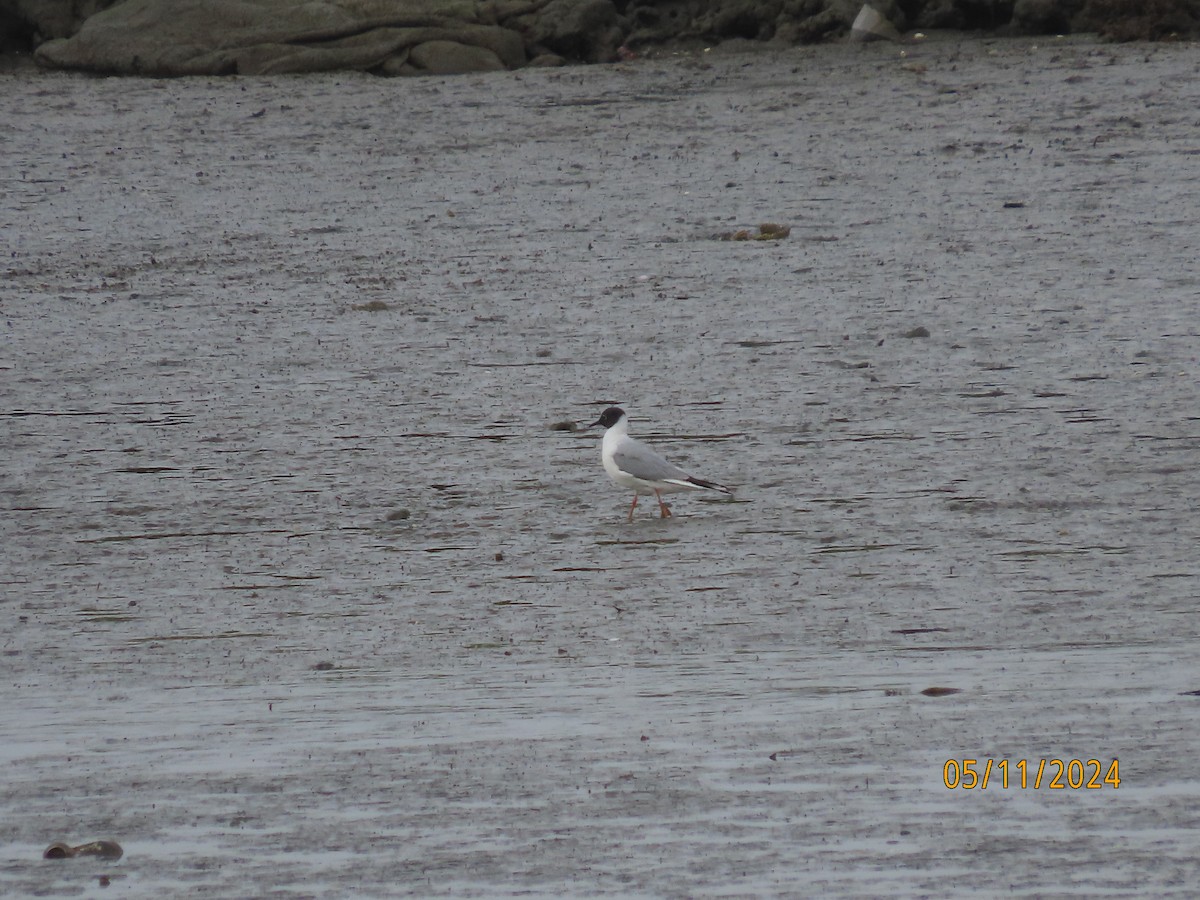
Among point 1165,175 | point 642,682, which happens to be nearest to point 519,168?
point 1165,175

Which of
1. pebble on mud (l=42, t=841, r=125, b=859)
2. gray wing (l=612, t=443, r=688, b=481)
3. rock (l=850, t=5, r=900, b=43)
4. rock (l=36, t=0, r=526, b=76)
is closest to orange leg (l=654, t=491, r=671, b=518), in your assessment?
gray wing (l=612, t=443, r=688, b=481)

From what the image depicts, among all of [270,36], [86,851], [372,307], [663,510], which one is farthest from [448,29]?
[86,851]

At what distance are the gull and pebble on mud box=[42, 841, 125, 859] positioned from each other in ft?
10.8

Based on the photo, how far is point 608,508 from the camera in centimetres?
805

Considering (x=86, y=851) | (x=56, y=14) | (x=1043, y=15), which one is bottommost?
(x=56, y=14)

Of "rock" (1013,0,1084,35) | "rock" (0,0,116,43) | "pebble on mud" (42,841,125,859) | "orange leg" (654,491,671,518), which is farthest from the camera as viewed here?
"rock" (0,0,116,43)

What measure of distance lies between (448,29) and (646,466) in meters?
12.8

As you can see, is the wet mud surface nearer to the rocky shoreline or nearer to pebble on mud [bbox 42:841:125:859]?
pebble on mud [bbox 42:841:125:859]

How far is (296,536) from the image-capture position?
7.61 m

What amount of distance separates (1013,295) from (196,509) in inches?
194

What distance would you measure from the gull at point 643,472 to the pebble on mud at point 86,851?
10.8ft

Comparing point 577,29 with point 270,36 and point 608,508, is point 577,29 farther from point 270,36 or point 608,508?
point 608,508

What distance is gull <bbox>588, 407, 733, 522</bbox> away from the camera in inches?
303

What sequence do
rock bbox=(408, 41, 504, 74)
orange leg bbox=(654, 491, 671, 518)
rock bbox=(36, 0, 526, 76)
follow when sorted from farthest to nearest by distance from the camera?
rock bbox=(36, 0, 526, 76)
rock bbox=(408, 41, 504, 74)
orange leg bbox=(654, 491, 671, 518)
